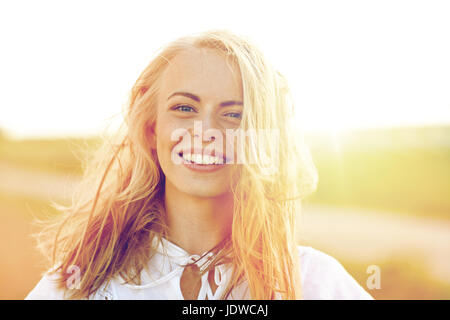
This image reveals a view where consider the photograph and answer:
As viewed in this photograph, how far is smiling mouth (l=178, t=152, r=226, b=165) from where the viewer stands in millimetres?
2105

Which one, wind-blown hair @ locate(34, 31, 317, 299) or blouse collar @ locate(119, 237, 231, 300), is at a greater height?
wind-blown hair @ locate(34, 31, 317, 299)

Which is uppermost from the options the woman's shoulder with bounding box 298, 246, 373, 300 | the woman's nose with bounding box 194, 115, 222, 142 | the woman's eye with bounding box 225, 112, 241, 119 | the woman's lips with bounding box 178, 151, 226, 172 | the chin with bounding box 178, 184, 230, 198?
the woman's eye with bounding box 225, 112, 241, 119

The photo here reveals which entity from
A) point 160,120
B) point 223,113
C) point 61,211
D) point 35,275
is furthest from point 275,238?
point 35,275

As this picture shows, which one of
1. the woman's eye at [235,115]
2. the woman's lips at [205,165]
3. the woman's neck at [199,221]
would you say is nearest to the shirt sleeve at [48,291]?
the woman's neck at [199,221]

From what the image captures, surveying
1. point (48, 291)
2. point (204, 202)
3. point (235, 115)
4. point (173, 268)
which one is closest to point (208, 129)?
point (235, 115)

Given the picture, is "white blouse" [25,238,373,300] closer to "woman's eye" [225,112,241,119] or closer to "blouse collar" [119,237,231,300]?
"blouse collar" [119,237,231,300]

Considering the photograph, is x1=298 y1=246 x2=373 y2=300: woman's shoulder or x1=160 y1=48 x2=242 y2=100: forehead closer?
x1=160 y1=48 x2=242 y2=100: forehead

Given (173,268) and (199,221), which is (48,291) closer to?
(173,268)

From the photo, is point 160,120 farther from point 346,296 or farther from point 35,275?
point 35,275

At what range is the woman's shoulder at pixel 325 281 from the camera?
2215 mm

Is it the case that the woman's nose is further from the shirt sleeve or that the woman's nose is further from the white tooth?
the shirt sleeve

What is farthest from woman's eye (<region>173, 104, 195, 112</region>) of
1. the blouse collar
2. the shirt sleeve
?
the shirt sleeve

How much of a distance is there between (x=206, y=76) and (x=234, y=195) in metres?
0.60

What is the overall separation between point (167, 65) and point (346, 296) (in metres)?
1.50
